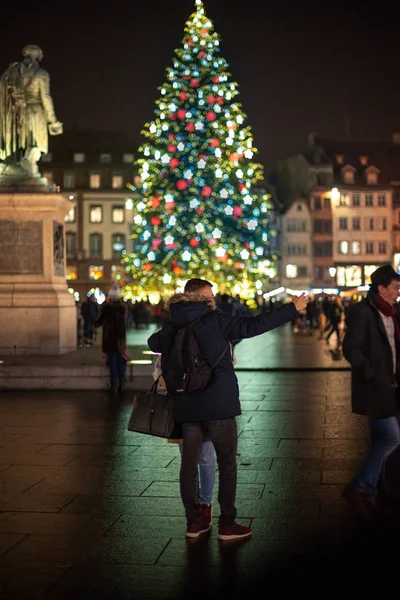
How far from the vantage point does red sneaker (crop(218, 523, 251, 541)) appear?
6.71 meters

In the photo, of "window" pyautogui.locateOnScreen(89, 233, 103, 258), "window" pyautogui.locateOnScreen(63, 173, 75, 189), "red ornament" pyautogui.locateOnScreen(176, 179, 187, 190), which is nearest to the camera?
"red ornament" pyautogui.locateOnScreen(176, 179, 187, 190)

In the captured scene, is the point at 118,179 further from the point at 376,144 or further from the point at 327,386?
the point at 327,386

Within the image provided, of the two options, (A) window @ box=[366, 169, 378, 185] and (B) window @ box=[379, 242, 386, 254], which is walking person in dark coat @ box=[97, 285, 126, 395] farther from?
(A) window @ box=[366, 169, 378, 185]

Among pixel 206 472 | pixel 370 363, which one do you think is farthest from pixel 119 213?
pixel 206 472

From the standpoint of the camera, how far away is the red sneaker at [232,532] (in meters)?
6.71

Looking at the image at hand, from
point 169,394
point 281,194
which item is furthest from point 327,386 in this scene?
point 281,194

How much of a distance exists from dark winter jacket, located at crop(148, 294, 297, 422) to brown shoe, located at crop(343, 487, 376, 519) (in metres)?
1.39

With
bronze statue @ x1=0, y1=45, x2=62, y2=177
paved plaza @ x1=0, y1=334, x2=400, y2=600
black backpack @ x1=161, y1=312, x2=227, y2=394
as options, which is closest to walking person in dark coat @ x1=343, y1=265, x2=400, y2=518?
paved plaza @ x1=0, y1=334, x2=400, y2=600

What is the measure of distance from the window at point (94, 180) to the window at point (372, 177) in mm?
25975

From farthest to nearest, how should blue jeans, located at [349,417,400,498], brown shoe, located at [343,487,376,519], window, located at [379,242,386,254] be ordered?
window, located at [379,242,386,254] → blue jeans, located at [349,417,400,498] → brown shoe, located at [343,487,376,519]

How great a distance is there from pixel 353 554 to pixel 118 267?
87.2 meters

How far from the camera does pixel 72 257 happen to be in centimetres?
9656

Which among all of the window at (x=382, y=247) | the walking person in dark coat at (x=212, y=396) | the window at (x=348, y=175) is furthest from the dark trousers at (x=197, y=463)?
the window at (x=348, y=175)

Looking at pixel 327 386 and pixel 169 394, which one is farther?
pixel 327 386
